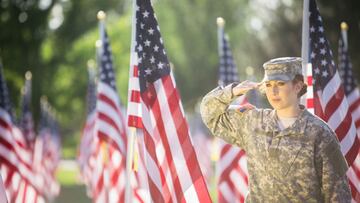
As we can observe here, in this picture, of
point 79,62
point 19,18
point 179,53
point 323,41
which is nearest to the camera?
point 323,41

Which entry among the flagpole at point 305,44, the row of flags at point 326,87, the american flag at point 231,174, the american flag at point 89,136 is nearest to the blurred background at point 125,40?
the american flag at point 89,136

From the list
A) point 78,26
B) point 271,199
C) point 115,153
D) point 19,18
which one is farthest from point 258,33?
point 271,199

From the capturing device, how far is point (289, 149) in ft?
15.1

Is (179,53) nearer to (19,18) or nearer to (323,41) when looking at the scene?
(19,18)

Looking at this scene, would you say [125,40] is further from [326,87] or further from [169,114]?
[169,114]

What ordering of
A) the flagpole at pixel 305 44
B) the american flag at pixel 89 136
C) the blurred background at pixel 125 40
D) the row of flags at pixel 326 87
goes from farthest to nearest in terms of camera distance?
the blurred background at pixel 125 40
the american flag at pixel 89 136
the row of flags at pixel 326 87
the flagpole at pixel 305 44

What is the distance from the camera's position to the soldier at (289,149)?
14.9 ft

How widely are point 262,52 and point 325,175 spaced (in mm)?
31317

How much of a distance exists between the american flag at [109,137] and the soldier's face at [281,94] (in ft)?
20.6

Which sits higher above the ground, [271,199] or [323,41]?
[323,41]

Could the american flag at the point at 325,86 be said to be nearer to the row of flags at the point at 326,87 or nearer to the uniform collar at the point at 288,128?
the row of flags at the point at 326,87

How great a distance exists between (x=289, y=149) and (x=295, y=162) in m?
0.09

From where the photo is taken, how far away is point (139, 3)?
22.8 ft

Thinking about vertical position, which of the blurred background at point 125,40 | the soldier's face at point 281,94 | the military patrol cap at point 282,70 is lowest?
the blurred background at point 125,40
